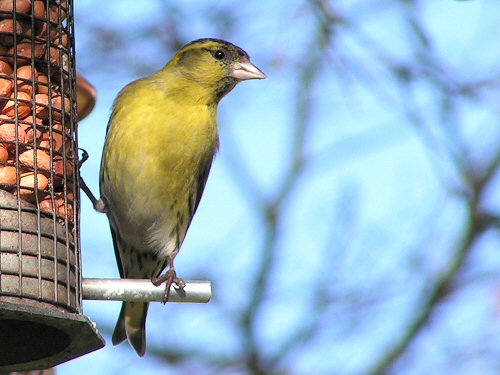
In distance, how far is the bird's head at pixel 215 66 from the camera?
6793 millimetres

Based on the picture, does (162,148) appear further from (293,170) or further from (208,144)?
(293,170)

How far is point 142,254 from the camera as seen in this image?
272 inches

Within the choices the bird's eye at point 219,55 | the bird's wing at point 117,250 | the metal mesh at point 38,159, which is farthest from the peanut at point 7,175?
the bird's eye at point 219,55

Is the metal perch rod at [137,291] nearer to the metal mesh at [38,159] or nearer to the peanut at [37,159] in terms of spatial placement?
the metal mesh at [38,159]

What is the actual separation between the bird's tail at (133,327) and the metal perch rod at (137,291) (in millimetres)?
1822

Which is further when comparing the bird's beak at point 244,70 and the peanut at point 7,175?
the bird's beak at point 244,70

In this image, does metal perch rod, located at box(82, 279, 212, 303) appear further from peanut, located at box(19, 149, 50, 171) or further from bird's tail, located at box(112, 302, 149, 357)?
bird's tail, located at box(112, 302, 149, 357)

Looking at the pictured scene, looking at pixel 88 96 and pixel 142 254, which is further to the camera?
pixel 142 254

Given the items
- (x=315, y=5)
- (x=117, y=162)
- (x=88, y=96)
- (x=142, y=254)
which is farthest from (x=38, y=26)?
(x=315, y=5)

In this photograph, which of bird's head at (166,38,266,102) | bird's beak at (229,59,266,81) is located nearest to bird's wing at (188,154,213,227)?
bird's head at (166,38,266,102)

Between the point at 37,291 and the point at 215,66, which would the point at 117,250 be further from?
the point at 37,291

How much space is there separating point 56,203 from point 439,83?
473 cm

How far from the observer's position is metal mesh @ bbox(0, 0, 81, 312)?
4680 millimetres

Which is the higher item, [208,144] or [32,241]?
[208,144]
